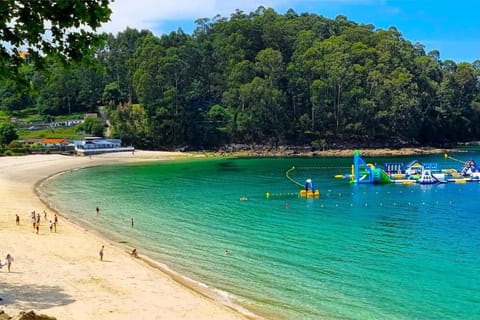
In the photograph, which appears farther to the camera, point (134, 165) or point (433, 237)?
point (134, 165)

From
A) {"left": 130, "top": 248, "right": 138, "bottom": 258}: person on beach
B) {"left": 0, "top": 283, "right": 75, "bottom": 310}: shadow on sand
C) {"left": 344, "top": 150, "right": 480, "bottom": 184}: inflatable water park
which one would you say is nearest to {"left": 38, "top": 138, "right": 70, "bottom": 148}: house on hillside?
{"left": 344, "top": 150, "right": 480, "bottom": 184}: inflatable water park

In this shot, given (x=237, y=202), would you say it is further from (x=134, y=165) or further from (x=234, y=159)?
(x=234, y=159)

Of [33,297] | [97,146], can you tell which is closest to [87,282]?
[33,297]

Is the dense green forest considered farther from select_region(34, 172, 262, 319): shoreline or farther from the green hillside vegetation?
select_region(34, 172, 262, 319): shoreline

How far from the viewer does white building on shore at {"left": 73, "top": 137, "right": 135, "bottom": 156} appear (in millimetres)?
116787

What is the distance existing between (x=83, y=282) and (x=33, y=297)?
3.60m

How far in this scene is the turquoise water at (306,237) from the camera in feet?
89.2

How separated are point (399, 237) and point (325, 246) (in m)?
7.53

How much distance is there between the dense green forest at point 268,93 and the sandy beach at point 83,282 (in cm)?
8644

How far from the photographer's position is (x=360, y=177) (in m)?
76.4

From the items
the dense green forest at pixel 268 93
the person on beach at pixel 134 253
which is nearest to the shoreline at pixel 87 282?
the person on beach at pixel 134 253

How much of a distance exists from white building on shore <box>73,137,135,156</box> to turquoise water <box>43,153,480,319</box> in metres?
36.0

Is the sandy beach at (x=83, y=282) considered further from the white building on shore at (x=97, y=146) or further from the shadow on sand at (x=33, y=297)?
the white building on shore at (x=97, y=146)

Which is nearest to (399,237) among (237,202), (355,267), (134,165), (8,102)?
(355,267)
